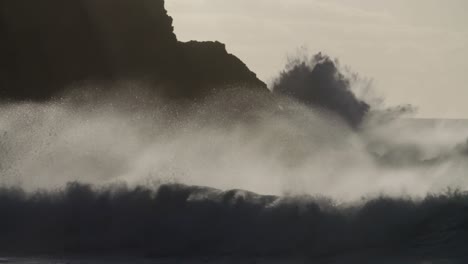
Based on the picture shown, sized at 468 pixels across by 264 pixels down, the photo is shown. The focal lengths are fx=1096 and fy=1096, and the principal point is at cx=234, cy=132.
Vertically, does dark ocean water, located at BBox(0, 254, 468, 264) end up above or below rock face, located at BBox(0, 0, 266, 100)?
below

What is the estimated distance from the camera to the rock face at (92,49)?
200 feet

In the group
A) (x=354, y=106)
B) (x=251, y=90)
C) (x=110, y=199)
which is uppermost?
(x=251, y=90)

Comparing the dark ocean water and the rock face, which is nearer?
the dark ocean water

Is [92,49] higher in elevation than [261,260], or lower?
higher

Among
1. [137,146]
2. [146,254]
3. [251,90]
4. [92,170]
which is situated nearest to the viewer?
[146,254]

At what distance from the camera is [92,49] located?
63.7m

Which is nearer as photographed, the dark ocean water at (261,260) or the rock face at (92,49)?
the dark ocean water at (261,260)

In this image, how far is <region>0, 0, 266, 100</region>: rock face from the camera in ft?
200

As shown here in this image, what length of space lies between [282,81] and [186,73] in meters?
9.52

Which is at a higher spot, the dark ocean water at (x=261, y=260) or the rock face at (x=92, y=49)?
the rock face at (x=92, y=49)

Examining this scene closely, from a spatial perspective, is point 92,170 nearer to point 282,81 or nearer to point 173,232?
point 173,232

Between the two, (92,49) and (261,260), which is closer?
(261,260)

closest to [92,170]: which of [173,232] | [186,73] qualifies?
[173,232]

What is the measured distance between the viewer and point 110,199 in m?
30.8
